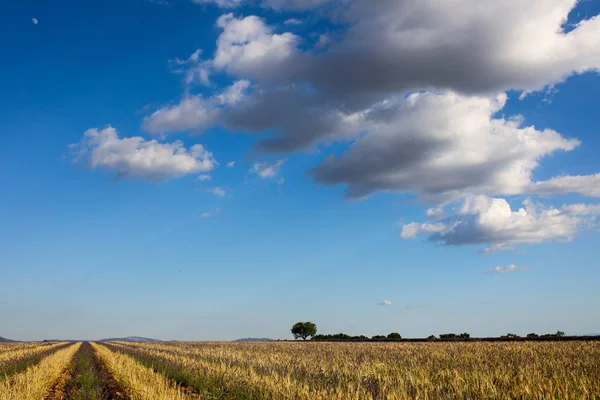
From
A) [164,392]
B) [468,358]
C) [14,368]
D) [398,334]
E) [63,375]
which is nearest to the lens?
[164,392]

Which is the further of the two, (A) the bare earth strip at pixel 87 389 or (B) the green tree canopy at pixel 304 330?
(B) the green tree canopy at pixel 304 330

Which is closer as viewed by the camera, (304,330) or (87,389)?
(87,389)

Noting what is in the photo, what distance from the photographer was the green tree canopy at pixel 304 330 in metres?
149

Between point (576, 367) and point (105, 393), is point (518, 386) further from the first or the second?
point (105, 393)

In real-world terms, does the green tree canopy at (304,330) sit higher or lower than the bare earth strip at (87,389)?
lower

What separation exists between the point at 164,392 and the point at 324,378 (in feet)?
17.9

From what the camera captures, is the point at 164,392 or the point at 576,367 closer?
the point at 164,392

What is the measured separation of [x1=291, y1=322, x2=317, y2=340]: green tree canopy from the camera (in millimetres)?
149125

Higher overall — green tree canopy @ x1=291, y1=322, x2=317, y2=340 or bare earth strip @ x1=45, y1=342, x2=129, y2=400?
bare earth strip @ x1=45, y1=342, x2=129, y2=400

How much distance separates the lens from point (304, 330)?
5901 inches

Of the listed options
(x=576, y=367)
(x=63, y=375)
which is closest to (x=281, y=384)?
(x=576, y=367)

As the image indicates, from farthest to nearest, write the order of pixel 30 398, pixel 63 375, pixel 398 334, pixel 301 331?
pixel 301 331, pixel 398 334, pixel 63 375, pixel 30 398

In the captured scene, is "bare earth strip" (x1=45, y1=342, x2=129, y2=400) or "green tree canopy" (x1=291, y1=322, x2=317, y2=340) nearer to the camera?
"bare earth strip" (x1=45, y1=342, x2=129, y2=400)

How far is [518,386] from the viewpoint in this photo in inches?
422
